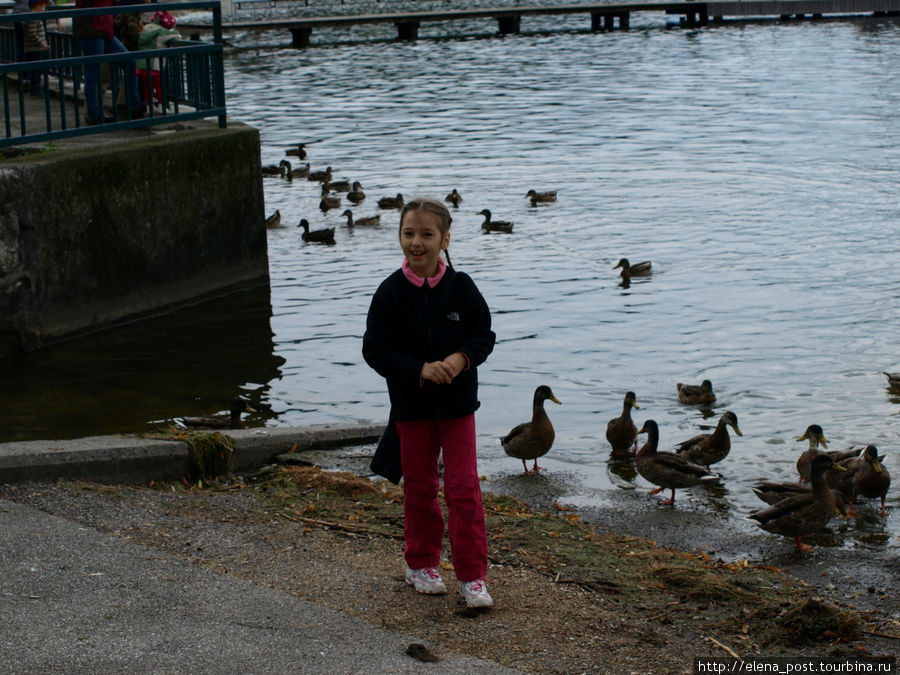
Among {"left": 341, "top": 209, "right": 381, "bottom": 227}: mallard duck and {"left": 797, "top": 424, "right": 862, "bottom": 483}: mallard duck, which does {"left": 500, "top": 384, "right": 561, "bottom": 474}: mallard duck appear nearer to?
{"left": 797, "top": 424, "right": 862, "bottom": 483}: mallard duck

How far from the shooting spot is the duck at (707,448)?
1002 centimetres

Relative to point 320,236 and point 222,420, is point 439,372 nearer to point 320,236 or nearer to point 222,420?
point 222,420

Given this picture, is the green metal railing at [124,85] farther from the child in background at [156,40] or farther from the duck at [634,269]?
the duck at [634,269]

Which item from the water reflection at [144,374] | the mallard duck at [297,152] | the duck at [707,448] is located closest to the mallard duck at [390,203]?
the mallard duck at [297,152]

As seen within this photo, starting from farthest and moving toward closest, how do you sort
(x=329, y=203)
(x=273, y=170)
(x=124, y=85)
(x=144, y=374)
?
(x=273, y=170)
(x=329, y=203)
(x=124, y=85)
(x=144, y=374)

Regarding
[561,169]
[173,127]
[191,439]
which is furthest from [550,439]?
[561,169]

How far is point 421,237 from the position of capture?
568 cm

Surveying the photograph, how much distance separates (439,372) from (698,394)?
266 inches

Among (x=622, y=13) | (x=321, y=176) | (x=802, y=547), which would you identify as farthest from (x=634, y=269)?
(x=622, y=13)

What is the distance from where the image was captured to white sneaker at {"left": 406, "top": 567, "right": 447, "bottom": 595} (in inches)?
233

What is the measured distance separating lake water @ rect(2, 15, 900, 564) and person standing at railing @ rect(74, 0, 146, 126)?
2.65 metres

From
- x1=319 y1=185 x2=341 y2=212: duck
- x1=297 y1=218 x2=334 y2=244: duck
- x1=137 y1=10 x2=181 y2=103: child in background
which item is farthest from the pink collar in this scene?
x1=319 y1=185 x2=341 y2=212: duck

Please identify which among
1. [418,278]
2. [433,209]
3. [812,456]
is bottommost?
[812,456]

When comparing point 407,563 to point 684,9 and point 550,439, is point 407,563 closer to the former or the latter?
point 550,439
